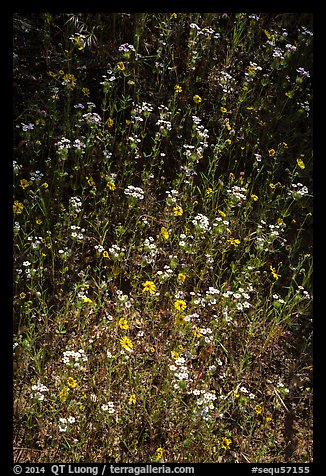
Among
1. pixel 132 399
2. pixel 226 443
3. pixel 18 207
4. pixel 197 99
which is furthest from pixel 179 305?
pixel 197 99

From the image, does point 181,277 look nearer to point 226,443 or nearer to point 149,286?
point 149,286

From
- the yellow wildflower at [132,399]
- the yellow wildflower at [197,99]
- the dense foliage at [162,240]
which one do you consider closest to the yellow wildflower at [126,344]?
the dense foliage at [162,240]

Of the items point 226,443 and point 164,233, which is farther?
point 164,233

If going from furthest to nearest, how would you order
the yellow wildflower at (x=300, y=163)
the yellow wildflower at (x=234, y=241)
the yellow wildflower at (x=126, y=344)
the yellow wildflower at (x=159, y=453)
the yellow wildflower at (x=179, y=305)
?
the yellow wildflower at (x=300, y=163)
the yellow wildflower at (x=234, y=241)
the yellow wildflower at (x=179, y=305)
the yellow wildflower at (x=126, y=344)
the yellow wildflower at (x=159, y=453)

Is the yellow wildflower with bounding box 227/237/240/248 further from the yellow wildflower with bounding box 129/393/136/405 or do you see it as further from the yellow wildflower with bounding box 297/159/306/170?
the yellow wildflower with bounding box 129/393/136/405

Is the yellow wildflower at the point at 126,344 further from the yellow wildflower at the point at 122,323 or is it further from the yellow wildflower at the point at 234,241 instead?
the yellow wildflower at the point at 234,241

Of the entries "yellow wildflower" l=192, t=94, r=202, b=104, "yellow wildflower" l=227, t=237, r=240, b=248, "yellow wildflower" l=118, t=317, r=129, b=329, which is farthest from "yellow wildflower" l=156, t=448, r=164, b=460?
"yellow wildflower" l=192, t=94, r=202, b=104

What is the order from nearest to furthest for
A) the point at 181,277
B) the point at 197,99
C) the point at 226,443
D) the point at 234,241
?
1. the point at 226,443
2. the point at 181,277
3. the point at 234,241
4. the point at 197,99

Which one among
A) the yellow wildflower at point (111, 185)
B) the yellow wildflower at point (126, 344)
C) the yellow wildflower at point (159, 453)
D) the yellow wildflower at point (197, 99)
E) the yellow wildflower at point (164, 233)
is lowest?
the yellow wildflower at point (159, 453)

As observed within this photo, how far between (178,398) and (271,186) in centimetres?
184

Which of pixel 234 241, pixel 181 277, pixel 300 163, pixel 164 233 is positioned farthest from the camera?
pixel 300 163

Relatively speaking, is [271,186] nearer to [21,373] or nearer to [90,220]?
[90,220]

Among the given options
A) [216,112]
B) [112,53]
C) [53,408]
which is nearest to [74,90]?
[112,53]

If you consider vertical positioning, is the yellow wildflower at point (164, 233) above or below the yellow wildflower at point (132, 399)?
above
